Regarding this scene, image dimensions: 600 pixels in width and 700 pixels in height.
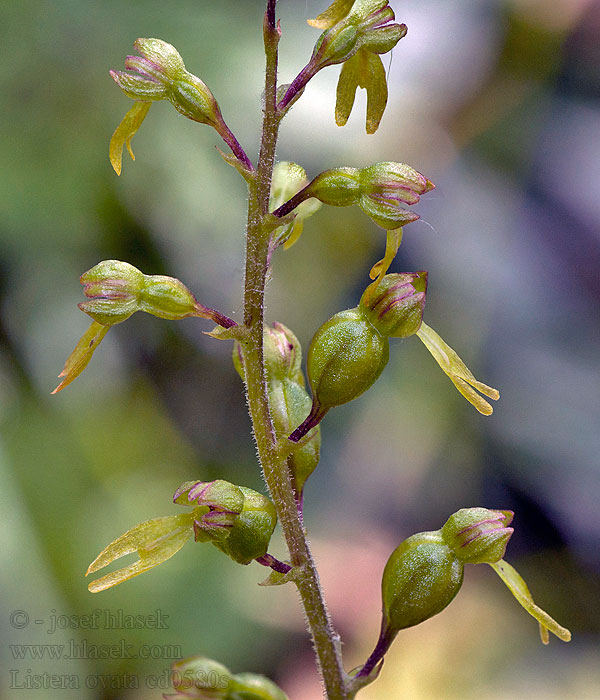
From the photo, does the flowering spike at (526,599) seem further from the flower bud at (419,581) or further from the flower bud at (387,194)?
the flower bud at (387,194)

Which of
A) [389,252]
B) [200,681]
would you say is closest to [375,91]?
[389,252]

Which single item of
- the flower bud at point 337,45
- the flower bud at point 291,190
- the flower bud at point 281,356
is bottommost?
the flower bud at point 281,356

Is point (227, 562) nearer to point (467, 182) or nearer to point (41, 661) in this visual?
point (41, 661)

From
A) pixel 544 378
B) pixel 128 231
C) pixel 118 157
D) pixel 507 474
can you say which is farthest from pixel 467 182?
pixel 118 157

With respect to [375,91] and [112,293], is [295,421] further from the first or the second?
[375,91]

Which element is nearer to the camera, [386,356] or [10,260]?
[386,356]

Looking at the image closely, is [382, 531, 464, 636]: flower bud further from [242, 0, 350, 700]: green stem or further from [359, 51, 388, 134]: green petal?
[359, 51, 388, 134]: green petal

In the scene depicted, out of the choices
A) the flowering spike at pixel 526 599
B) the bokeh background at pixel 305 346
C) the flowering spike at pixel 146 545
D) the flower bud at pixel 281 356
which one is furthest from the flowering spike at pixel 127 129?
the bokeh background at pixel 305 346
